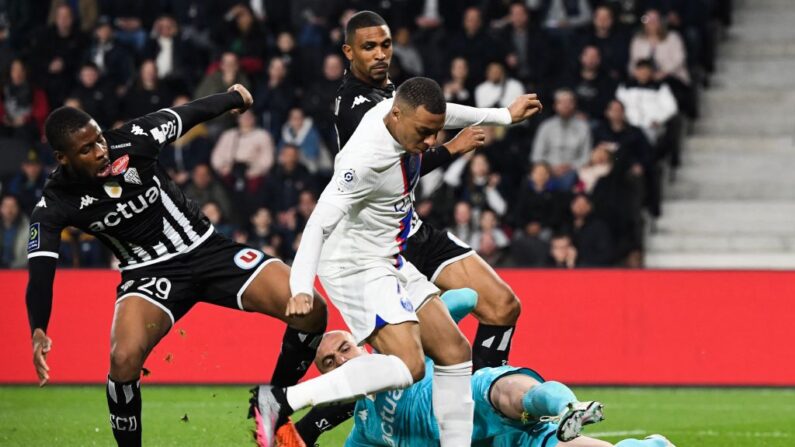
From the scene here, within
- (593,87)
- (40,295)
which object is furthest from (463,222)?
(40,295)

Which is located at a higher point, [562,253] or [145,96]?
[145,96]

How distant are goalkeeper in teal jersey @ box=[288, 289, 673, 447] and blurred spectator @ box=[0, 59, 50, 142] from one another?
1017 cm

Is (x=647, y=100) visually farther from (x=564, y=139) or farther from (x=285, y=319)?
(x=285, y=319)

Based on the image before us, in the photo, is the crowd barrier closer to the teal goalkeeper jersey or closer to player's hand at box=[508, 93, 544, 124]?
player's hand at box=[508, 93, 544, 124]

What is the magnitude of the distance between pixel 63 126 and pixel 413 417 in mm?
2376

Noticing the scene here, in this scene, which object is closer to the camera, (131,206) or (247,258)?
(131,206)

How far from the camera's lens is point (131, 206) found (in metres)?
7.47

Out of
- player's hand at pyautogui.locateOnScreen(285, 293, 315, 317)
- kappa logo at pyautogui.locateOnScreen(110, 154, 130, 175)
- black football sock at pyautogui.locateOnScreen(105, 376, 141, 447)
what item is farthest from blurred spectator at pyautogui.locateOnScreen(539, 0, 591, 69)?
player's hand at pyautogui.locateOnScreen(285, 293, 315, 317)

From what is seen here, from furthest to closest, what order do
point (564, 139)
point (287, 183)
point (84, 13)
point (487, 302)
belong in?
point (84, 13)
point (287, 183)
point (564, 139)
point (487, 302)

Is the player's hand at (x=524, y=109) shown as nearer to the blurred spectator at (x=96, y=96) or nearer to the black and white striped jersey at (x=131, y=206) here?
the black and white striped jersey at (x=131, y=206)

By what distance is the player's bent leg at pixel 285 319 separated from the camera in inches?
292

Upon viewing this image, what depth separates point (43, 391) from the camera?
11977 mm

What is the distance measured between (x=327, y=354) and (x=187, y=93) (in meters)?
9.73

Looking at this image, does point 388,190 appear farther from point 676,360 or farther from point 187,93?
point 187,93
